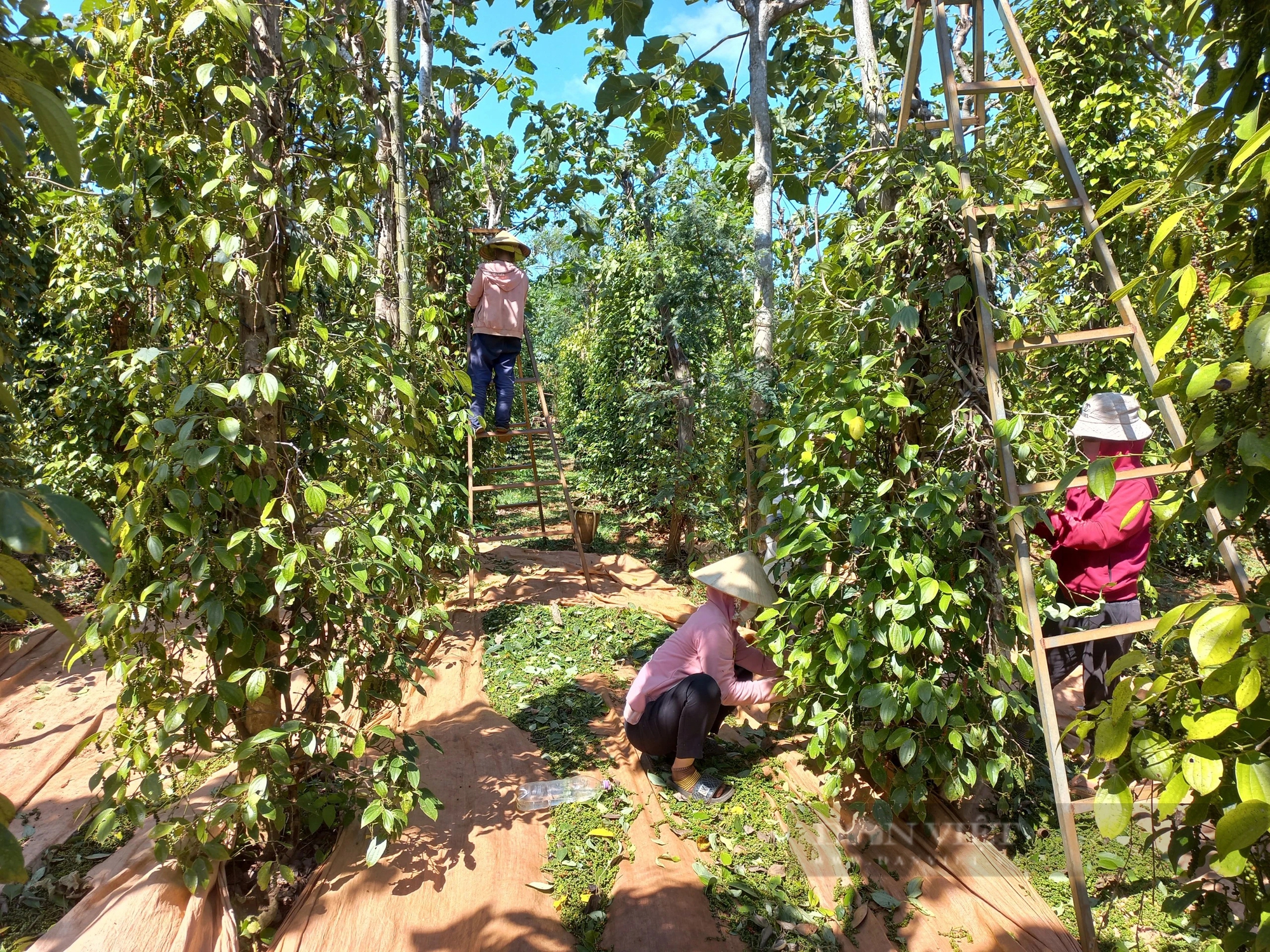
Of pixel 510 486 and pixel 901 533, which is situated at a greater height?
pixel 510 486

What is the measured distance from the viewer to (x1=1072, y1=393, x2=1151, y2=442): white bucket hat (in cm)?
254

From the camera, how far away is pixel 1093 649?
283cm

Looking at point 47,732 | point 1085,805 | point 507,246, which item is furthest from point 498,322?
point 1085,805

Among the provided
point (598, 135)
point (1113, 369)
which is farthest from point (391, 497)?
point (598, 135)

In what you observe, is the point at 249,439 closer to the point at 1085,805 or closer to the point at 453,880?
the point at 453,880

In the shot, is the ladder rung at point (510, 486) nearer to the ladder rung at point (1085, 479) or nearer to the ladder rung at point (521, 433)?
the ladder rung at point (521, 433)

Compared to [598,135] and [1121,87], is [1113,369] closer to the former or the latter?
[1121,87]

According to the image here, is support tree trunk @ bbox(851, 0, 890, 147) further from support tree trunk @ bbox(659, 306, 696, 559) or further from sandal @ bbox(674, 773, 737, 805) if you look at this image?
support tree trunk @ bbox(659, 306, 696, 559)

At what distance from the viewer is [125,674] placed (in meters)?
1.98

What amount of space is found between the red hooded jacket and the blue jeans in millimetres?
4065

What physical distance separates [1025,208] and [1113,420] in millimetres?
877

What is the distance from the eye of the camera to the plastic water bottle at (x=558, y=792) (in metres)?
2.74

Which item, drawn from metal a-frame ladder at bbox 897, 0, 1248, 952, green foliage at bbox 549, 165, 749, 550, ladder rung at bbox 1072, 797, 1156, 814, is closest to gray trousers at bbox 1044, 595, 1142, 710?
ladder rung at bbox 1072, 797, 1156, 814

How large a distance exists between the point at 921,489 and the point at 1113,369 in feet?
12.3
